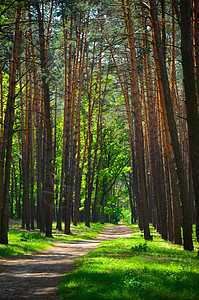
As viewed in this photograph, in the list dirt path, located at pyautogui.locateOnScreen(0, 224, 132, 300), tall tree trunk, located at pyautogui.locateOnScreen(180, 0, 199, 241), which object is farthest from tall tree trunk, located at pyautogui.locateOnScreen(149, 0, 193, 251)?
dirt path, located at pyautogui.locateOnScreen(0, 224, 132, 300)

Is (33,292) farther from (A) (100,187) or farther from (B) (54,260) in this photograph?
(A) (100,187)

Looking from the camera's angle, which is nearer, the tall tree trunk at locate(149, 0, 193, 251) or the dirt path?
the dirt path

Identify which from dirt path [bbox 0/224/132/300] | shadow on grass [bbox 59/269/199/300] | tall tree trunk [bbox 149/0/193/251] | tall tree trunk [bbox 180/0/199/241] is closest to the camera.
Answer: shadow on grass [bbox 59/269/199/300]

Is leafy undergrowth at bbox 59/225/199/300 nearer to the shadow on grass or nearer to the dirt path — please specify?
the shadow on grass

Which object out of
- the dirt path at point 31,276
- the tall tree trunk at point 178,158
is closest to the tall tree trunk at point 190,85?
the tall tree trunk at point 178,158

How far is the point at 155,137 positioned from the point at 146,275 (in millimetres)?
13746

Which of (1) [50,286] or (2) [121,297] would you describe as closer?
(2) [121,297]

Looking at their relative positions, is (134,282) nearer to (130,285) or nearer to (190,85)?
(130,285)

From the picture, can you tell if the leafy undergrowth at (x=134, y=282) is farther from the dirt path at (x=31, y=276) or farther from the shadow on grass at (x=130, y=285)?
the dirt path at (x=31, y=276)

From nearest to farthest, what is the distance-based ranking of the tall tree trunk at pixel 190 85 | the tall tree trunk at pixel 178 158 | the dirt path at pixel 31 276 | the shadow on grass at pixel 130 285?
the shadow on grass at pixel 130 285 < the dirt path at pixel 31 276 < the tall tree trunk at pixel 190 85 < the tall tree trunk at pixel 178 158

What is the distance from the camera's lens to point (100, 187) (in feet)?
145

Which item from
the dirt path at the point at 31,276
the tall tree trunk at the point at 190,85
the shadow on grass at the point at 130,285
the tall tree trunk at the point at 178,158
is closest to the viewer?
the shadow on grass at the point at 130,285

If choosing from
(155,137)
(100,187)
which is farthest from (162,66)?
(100,187)

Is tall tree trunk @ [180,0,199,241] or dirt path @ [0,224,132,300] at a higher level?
tall tree trunk @ [180,0,199,241]
